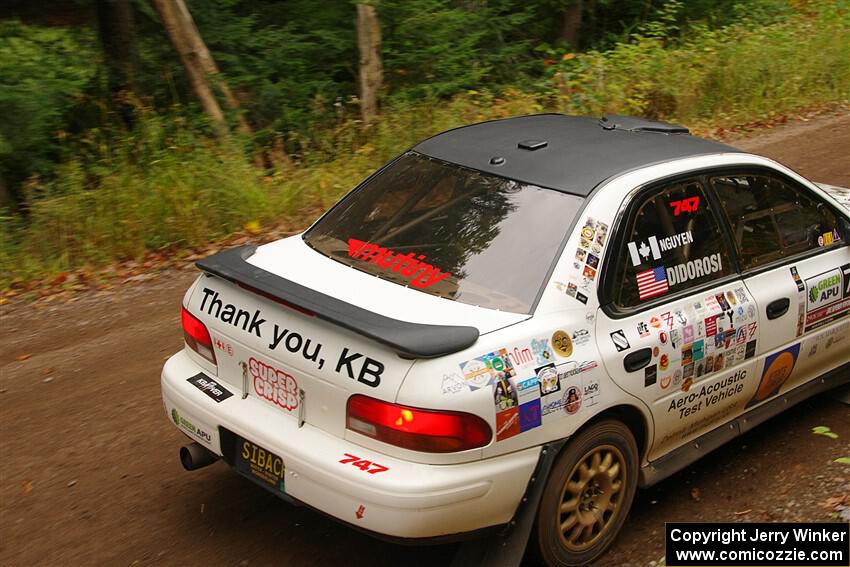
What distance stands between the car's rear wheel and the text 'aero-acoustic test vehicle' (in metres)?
0.01

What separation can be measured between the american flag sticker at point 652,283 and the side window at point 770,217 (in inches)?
22.9

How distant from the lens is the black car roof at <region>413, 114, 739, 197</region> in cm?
429

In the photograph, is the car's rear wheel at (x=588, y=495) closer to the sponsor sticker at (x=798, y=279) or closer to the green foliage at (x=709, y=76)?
the sponsor sticker at (x=798, y=279)

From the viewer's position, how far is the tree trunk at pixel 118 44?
1151cm

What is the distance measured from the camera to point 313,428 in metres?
3.67

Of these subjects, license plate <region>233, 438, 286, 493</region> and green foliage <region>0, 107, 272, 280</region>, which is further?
green foliage <region>0, 107, 272, 280</region>

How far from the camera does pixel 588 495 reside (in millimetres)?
3980

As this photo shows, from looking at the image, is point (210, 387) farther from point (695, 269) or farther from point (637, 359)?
point (695, 269)

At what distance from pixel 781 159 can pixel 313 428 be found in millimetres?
9804

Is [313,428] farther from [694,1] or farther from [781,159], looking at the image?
[694,1]

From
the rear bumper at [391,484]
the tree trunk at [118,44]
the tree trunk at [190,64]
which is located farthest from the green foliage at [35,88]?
the rear bumper at [391,484]

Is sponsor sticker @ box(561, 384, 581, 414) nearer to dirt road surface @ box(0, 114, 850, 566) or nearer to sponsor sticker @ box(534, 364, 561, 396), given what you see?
sponsor sticker @ box(534, 364, 561, 396)

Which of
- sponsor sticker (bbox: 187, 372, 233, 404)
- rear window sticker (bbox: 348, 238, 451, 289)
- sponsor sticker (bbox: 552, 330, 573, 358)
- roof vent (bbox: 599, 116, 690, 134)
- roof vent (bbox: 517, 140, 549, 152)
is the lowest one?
sponsor sticker (bbox: 187, 372, 233, 404)

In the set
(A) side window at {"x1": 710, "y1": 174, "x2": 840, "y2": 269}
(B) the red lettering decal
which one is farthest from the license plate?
(A) side window at {"x1": 710, "y1": 174, "x2": 840, "y2": 269}
